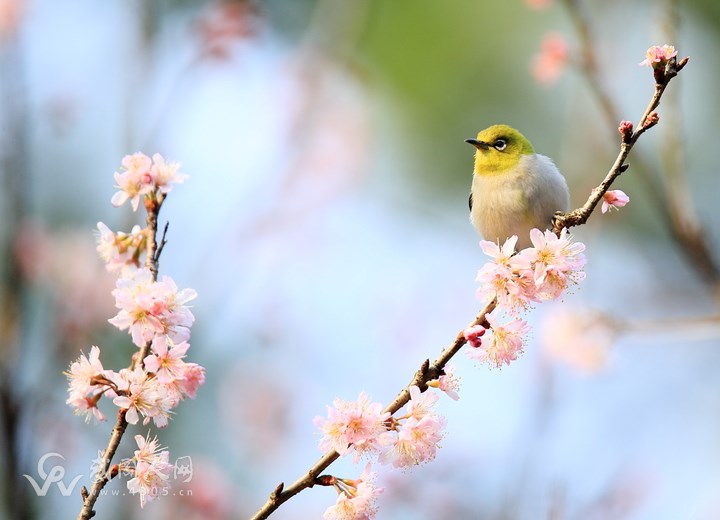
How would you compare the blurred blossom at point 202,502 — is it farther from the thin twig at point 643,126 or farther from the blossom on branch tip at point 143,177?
the thin twig at point 643,126

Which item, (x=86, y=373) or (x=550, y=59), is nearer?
(x=86, y=373)

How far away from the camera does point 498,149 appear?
3.65 m

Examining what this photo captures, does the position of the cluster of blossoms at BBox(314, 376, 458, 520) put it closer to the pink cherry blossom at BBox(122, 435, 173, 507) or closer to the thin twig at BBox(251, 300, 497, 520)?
the thin twig at BBox(251, 300, 497, 520)

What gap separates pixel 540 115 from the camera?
14039mm

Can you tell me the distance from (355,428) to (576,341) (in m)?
2.91

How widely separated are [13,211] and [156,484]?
5.67ft

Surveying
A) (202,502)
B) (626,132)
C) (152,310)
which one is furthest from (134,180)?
(202,502)

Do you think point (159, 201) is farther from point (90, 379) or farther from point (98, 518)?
point (98, 518)

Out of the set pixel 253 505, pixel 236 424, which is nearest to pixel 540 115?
pixel 236 424

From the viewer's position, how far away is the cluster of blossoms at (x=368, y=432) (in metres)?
2.21

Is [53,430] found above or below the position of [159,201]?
above

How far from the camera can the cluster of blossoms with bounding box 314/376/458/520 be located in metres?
2.21

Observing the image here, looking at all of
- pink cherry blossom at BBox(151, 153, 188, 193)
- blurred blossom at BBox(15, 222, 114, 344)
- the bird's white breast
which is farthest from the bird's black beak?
blurred blossom at BBox(15, 222, 114, 344)

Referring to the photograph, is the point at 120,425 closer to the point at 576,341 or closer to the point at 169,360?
the point at 169,360
